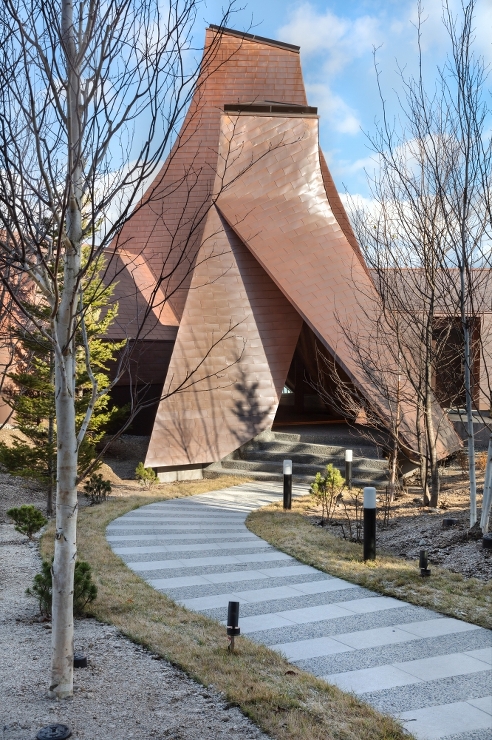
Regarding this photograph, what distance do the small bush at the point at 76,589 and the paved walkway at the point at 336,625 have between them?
97cm

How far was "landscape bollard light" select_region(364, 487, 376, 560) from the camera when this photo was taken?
25.0 ft

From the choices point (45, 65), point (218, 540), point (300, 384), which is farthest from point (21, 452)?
point (300, 384)

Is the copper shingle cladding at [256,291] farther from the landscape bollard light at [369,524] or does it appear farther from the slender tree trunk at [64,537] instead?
the slender tree trunk at [64,537]

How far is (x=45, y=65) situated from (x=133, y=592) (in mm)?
4663

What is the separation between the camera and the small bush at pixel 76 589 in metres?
5.67

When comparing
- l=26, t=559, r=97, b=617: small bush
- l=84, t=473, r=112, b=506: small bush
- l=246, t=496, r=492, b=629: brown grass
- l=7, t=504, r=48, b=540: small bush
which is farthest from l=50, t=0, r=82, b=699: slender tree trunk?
l=84, t=473, r=112, b=506: small bush

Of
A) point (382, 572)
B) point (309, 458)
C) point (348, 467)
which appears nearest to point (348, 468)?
point (348, 467)

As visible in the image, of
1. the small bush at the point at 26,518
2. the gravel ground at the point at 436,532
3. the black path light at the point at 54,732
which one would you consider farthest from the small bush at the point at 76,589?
the gravel ground at the point at 436,532

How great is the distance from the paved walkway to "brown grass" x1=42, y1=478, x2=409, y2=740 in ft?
0.60

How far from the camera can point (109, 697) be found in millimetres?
4223

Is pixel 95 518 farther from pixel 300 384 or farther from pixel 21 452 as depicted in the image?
pixel 300 384

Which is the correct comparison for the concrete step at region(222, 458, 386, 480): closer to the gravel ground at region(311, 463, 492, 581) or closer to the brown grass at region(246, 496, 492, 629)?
the gravel ground at region(311, 463, 492, 581)

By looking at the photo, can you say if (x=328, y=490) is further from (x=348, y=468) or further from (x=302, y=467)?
(x=302, y=467)

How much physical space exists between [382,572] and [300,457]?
27.2 ft
